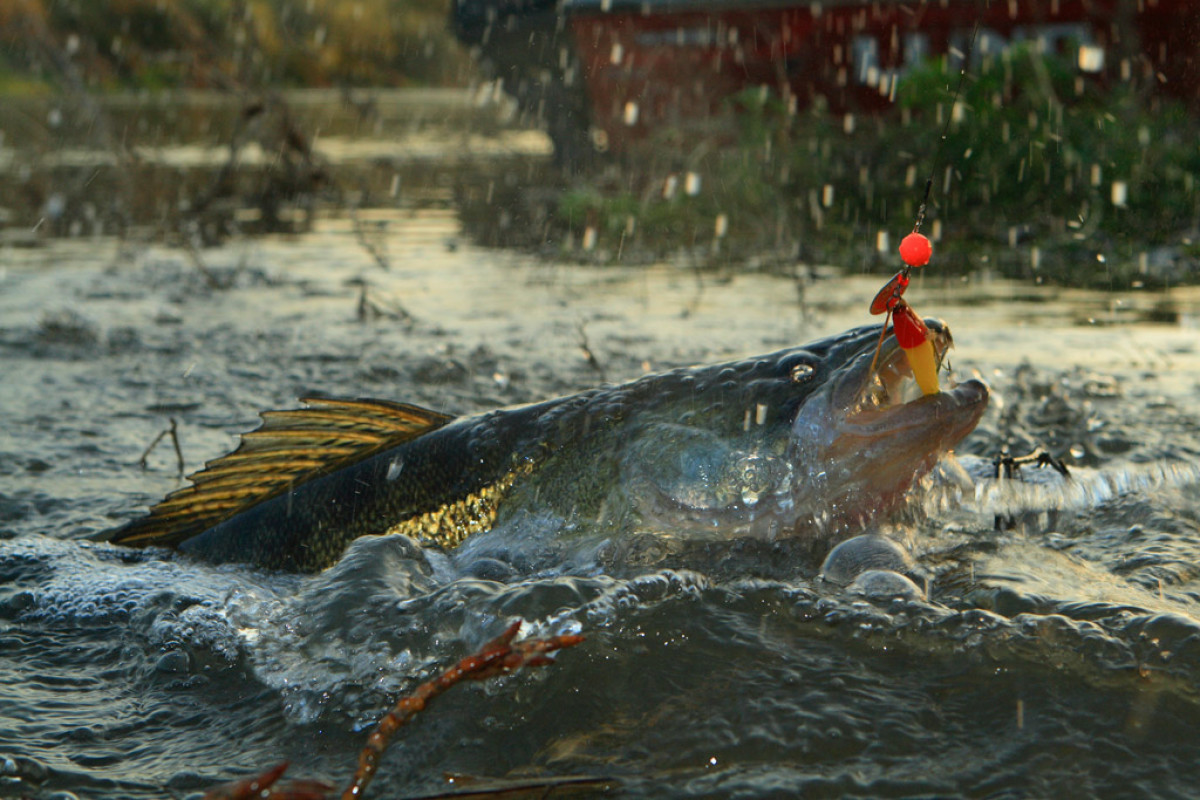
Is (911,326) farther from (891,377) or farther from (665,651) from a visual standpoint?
(665,651)

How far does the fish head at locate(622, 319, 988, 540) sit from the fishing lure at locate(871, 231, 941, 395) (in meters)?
0.05

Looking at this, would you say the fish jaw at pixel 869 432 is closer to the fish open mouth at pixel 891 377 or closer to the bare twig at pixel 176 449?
the fish open mouth at pixel 891 377

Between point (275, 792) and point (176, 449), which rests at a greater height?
point (275, 792)

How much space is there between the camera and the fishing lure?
246cm

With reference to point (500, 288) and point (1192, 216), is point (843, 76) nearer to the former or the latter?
point (1192, 216)

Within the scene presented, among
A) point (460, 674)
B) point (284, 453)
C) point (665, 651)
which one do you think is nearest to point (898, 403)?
point (665, 651)

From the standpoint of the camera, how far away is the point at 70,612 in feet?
9.73

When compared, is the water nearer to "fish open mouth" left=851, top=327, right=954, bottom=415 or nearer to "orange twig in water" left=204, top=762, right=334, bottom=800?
"fish open mouth" left=851, top=327, right=954, bottom=415

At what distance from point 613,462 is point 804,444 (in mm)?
469

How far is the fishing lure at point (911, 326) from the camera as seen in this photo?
2.46m

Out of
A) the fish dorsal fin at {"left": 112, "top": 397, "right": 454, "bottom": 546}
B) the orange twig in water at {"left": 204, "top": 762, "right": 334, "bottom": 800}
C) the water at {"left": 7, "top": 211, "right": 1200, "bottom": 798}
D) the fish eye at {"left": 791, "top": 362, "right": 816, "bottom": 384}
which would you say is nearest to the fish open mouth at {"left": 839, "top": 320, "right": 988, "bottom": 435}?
the fish eye at {"left": 791, "top": 362, "right": 816, "bottom": 384}

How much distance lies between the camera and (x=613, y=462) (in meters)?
2.88

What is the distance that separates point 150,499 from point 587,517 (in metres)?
2.10

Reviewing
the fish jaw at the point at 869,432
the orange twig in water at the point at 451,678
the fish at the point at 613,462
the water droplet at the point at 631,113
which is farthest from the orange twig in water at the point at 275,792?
the water droplet at the point at 631,113
